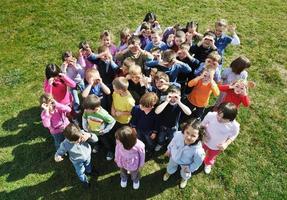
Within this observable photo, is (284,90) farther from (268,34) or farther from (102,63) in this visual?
(102,63)

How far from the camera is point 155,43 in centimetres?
801

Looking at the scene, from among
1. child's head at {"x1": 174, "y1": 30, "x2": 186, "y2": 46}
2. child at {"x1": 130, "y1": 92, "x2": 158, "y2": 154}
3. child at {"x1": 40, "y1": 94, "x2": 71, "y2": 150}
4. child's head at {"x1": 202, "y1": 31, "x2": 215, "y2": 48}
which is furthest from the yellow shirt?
child's head at {"x1": 202, "y1": 31, "x2": 215, "y2": 48}

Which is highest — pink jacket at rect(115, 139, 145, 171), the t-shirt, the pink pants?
the t-shirt

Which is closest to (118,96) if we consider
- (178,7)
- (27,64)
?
(27,64)

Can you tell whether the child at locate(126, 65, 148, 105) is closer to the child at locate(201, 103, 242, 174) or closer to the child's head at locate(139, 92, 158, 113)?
the child's head at locate(139, 92, 158, 113)

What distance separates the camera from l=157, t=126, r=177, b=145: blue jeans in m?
7.48

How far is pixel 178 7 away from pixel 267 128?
564cm

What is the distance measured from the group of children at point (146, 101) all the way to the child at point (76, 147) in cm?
2

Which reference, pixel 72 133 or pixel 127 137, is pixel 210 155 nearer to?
pixel 127 137

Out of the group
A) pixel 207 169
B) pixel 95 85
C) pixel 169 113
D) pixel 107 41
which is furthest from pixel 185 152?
pixel 107 41

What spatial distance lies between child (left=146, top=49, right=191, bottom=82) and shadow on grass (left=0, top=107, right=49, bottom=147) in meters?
3.03

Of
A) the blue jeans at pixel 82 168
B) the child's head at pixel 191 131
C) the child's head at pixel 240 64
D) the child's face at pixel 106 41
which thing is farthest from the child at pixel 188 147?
the child's face at pixel 106 41

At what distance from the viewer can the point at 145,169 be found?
302 inches

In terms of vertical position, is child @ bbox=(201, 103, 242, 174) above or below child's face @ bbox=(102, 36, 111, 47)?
below
